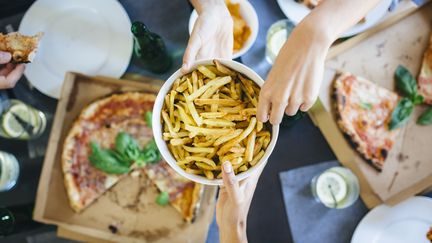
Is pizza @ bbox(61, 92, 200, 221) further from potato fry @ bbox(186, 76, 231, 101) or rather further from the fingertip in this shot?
potato fry @ bbox(186, 76, 231, 101)

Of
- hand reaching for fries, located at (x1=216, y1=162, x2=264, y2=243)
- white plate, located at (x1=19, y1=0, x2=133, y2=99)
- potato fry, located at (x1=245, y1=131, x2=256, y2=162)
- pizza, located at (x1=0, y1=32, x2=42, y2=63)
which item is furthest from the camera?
white plate, located at (x1=19, y1=0, x2=133, y2=99)

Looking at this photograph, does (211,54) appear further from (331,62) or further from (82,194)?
(82,194)

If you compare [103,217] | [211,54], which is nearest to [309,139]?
[211,54]

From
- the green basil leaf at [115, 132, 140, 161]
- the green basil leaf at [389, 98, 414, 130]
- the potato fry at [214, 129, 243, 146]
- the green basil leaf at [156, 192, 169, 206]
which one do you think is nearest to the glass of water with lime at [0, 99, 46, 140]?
the green basil leaf at [115, 132, 140, 161]

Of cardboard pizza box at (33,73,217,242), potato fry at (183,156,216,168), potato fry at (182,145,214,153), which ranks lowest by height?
cardboard pizza box at (33,73,217,242)

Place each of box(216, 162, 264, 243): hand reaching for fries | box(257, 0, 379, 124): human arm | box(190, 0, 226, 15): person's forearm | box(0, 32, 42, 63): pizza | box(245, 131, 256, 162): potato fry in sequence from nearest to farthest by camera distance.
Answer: box(257, 0, 379, 124): human arm, box(245, 131, 256, 162): potato fry, box(216, 162, 264, 243): hand reaching for fries, box(190, 0, 226, 15): person's forearm, box(0, 32, 42, 63): pizza

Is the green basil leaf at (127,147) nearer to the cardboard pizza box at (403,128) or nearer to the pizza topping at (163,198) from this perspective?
the pizza topping at (163,198)

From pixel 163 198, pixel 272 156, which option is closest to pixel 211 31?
pixel 272 156
